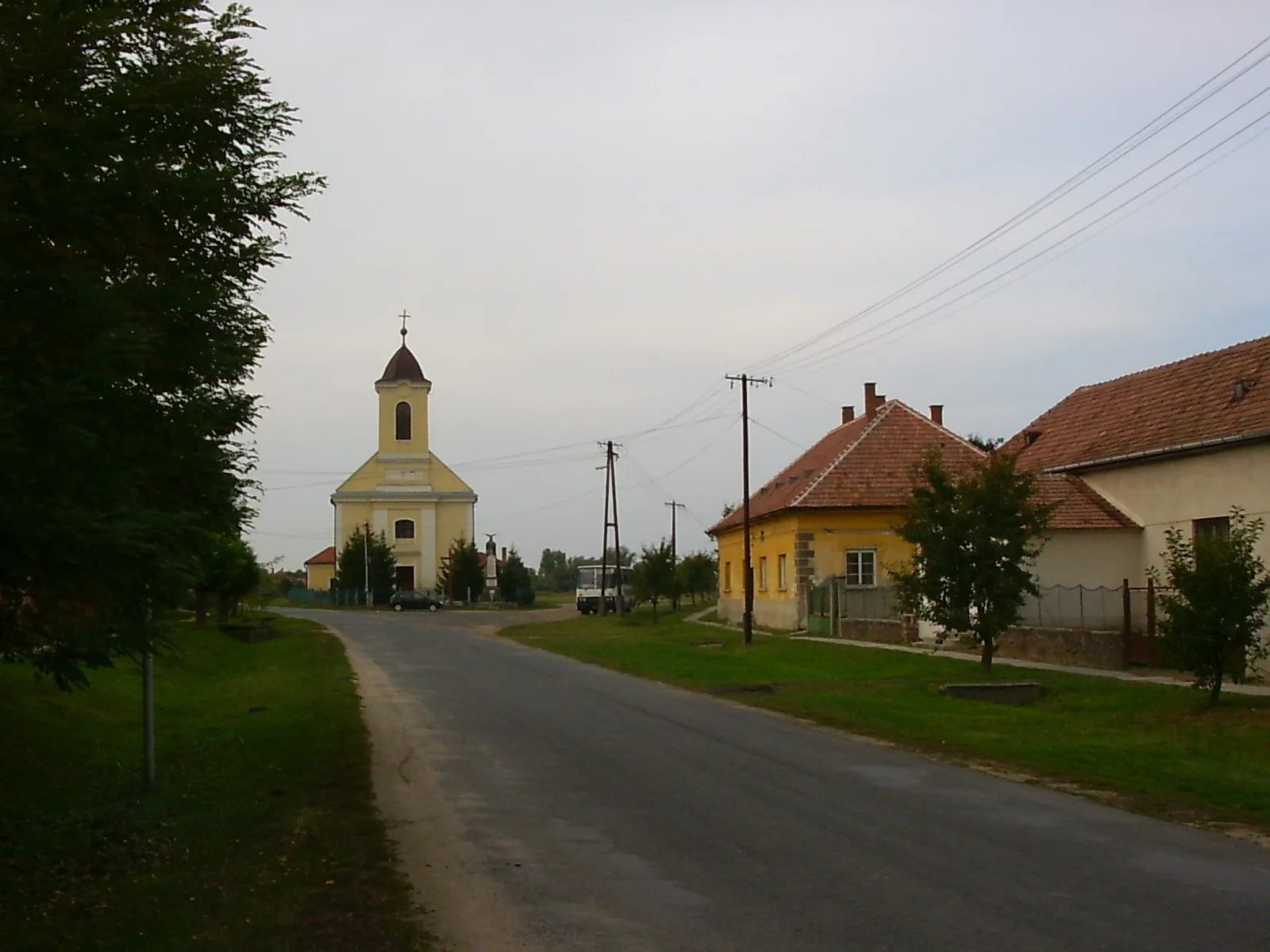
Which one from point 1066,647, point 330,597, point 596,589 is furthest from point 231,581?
point 330,597

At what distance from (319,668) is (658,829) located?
19151 mm

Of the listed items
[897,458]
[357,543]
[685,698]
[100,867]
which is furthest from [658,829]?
[357,543]

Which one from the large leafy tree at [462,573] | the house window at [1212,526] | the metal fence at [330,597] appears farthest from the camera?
the large leafy tree at [462,573]

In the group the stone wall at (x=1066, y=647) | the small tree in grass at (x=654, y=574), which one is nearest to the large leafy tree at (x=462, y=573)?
the small tree in grass at (x=654, y=574)

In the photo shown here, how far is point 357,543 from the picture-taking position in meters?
79.4

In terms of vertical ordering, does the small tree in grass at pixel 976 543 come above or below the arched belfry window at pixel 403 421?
below

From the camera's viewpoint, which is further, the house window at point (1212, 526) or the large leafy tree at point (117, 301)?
the house window at point (1212, 526)

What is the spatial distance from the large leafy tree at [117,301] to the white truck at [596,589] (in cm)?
5828

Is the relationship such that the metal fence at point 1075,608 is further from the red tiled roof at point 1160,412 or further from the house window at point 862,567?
the house window at point 862,567

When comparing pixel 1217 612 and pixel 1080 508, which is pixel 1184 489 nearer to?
pixel 1080 508

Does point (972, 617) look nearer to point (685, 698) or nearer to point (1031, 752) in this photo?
point (685, 698)

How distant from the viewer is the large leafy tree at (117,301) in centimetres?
700

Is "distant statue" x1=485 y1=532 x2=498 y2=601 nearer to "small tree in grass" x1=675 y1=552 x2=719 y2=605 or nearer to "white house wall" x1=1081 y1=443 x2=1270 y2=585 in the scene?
"small tree in grass" x1=675 y1=552 x2=719 y2=605

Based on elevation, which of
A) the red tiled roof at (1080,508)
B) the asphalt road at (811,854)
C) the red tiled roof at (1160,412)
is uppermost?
the red tiled roof at (1160,412)
